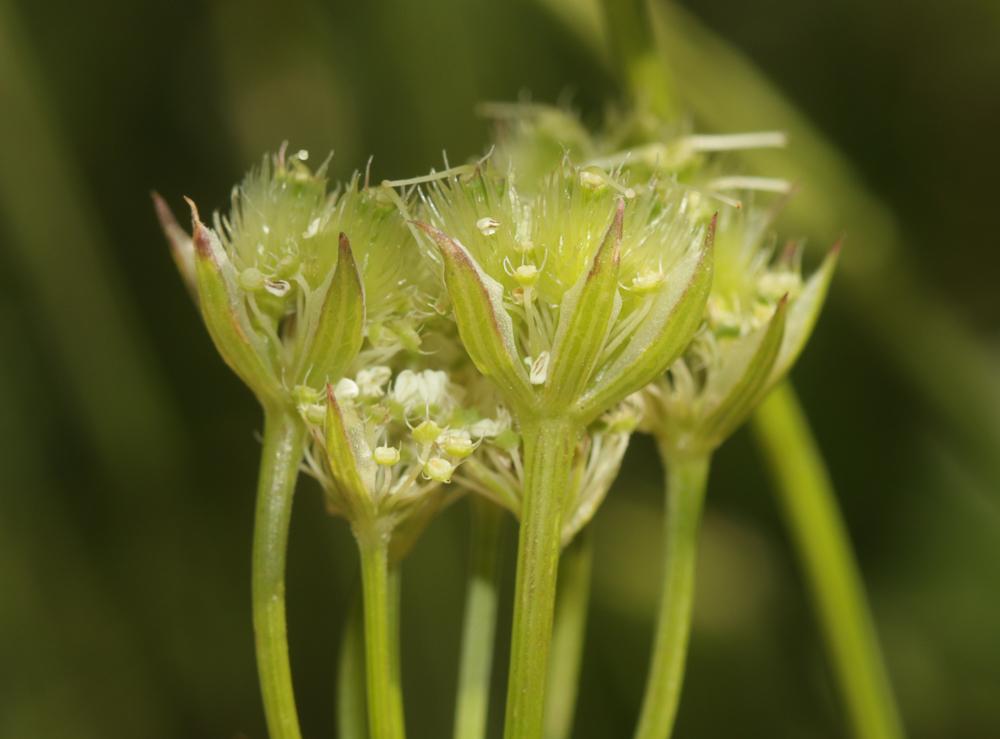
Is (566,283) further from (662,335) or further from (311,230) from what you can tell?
(311,230)

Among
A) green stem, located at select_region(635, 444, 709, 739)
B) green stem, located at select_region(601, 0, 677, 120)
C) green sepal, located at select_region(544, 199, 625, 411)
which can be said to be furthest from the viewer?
green stem, located at select_region(601, 0, 677, 120)

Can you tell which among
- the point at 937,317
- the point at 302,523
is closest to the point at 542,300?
the point at 937,317

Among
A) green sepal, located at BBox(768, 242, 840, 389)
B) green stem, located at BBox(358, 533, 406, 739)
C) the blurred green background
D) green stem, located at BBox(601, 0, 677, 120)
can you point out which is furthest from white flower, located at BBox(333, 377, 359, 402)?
the blurred green background

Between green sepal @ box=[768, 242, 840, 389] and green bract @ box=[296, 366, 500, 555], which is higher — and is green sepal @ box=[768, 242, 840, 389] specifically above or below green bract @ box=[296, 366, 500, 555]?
above

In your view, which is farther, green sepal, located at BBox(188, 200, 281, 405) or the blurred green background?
the blurred green background

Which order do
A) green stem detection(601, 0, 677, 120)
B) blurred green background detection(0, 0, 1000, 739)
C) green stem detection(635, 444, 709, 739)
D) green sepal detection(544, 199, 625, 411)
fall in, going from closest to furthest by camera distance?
green sepal detection(544, 199, 625, 411) → green stem detection(635, 444, 709, 739) → green stem detection(601, 0, 677, 120) → blurred green background detection(0, 0, 1000, 739)

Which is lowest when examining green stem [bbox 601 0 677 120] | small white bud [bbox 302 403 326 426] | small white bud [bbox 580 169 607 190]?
small white bud [bbox 302 403 326 426]

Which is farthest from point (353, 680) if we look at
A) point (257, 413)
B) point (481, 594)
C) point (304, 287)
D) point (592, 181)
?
point (257, 413)

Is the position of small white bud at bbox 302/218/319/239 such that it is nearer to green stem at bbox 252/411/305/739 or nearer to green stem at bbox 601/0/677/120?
green stem at bbox 252/411/305/739
